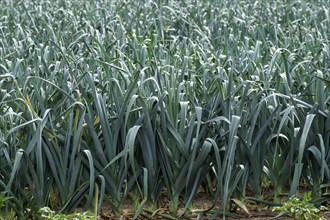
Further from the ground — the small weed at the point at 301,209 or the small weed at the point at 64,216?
the small weed at the point at 64,216

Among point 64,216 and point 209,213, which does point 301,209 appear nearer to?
point 209,213

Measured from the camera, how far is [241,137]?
12.9ft

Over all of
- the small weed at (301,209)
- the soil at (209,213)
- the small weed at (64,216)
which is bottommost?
the soil at (209,213)

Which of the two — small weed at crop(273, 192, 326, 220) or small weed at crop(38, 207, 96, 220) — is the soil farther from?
small weed at crop(38, 207, 96, 220)

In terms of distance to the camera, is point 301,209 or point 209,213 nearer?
point 301,209

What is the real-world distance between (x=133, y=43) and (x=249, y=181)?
1.92 metres

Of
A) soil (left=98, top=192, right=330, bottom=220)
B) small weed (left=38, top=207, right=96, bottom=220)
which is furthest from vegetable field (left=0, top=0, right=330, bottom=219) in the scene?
small weed (left=38, top=207, right=96, bottom=220)

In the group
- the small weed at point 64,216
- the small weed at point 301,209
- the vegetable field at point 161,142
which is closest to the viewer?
the small weed at point 64,216

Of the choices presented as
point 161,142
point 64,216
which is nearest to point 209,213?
point 161,142

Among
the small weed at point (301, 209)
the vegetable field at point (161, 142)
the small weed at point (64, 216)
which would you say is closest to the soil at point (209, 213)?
the vegetable field at point (161, 142)

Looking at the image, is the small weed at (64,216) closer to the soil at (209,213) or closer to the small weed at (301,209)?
the soil at (209,213)

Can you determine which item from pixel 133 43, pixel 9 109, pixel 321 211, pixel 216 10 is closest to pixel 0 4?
pixel 216 10

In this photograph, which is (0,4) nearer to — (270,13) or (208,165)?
(270,13)

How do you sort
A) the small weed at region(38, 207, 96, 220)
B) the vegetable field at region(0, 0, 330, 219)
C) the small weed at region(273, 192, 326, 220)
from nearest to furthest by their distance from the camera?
the small weed at region(38, 207, 96, 220), the small weed at region(273, 192, 326, 220), the vegetable field at region(0, 0, 330, 219)
